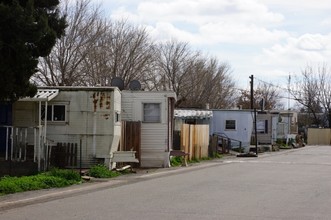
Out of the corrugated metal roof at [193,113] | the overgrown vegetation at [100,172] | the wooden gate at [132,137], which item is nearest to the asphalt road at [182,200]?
the overgrown vegetation at [100,172]

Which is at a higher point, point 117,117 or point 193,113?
point 193,113

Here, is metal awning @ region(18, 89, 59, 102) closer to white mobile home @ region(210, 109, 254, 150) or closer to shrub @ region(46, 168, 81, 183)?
shrub @ region(46, 168, 81, 183)

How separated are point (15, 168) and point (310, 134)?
63493mm

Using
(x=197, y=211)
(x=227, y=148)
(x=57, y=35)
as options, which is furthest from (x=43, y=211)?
(x=227, y=148)

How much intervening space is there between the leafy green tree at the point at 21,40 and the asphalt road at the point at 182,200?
3223mm

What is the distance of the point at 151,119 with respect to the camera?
27812mm

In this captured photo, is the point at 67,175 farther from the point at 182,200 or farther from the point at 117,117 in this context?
the point at 182,200

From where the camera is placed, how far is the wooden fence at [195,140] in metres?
31.8

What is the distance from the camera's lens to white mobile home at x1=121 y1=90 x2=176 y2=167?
90.7ft

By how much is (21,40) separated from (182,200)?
6.23m

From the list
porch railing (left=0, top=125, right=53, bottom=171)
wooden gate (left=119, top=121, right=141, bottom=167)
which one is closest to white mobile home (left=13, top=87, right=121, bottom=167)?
porch railing (left=0, top=125, right=53, bottom=171)

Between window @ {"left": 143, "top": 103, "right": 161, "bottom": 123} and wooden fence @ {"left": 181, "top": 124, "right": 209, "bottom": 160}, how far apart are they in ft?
13.1

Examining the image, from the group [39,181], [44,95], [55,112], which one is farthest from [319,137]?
[39,181]

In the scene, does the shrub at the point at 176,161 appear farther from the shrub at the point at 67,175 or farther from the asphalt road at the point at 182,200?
the shrub at the point at 67,175
